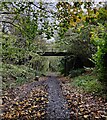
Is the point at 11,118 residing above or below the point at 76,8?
below

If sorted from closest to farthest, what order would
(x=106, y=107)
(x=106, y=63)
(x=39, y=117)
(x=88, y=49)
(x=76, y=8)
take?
(x=76, y=8), (x=39, y=117), (x=106, y=107), (x=106, y=63), (x=88, y=49)

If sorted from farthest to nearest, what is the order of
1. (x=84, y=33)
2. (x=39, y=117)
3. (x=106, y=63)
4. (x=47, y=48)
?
(x=47, y=48) < (x=84, y=33) < (x=106, y=63) < (x=39, y=117)

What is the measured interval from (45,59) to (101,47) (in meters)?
15.1

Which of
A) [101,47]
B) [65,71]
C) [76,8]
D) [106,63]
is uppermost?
[76,8]

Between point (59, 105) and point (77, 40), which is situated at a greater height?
point (77, 40)

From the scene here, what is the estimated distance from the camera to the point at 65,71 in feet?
69.7

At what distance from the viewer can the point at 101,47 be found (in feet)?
29.6

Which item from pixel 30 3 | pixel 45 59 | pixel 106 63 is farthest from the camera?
pixel 45 59

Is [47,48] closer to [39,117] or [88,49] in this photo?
[88,49]

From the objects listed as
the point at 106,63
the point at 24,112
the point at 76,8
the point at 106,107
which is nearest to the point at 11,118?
the point at 24,112

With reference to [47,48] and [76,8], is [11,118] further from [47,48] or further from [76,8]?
[47,48]

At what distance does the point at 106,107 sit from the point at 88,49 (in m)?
10.6

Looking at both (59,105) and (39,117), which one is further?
(59,105)

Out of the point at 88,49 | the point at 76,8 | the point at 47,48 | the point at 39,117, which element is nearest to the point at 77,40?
the point at 88,49
